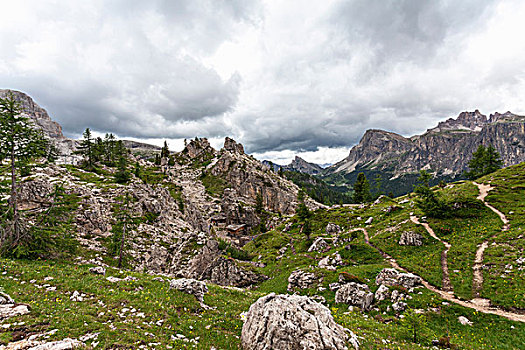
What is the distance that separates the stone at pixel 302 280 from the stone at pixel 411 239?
75.1ft

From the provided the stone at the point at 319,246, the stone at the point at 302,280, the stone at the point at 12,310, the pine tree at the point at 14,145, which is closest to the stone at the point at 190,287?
the stone at the point at 12,310

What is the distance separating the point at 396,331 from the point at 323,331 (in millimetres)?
11938

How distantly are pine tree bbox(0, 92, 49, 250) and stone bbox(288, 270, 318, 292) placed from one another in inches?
1475

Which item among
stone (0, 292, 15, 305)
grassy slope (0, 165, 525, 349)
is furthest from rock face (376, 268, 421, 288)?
stone (0, 292, 15, 305)

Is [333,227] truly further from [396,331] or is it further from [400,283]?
[396,331]

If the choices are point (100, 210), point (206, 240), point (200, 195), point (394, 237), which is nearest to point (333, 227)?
point (394, 237)

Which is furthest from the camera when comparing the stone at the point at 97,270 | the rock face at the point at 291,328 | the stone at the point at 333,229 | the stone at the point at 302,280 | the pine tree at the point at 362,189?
the pine tree at the point at 362,189

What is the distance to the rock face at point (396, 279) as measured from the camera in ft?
90.0

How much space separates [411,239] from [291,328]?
42.7 m

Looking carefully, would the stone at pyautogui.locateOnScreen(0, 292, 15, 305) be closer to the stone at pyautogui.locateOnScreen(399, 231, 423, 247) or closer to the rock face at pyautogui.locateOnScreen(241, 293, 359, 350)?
the rock face at pyautogui.locateOnScreen(241, 293, 359, 350)

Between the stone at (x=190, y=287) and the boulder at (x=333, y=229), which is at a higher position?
the stone at (x=190, y=287)

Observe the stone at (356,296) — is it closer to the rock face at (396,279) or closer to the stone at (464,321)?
the rock face at (396,279)

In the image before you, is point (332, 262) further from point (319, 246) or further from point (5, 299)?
point (5, 299)

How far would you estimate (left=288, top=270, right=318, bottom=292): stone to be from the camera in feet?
113
